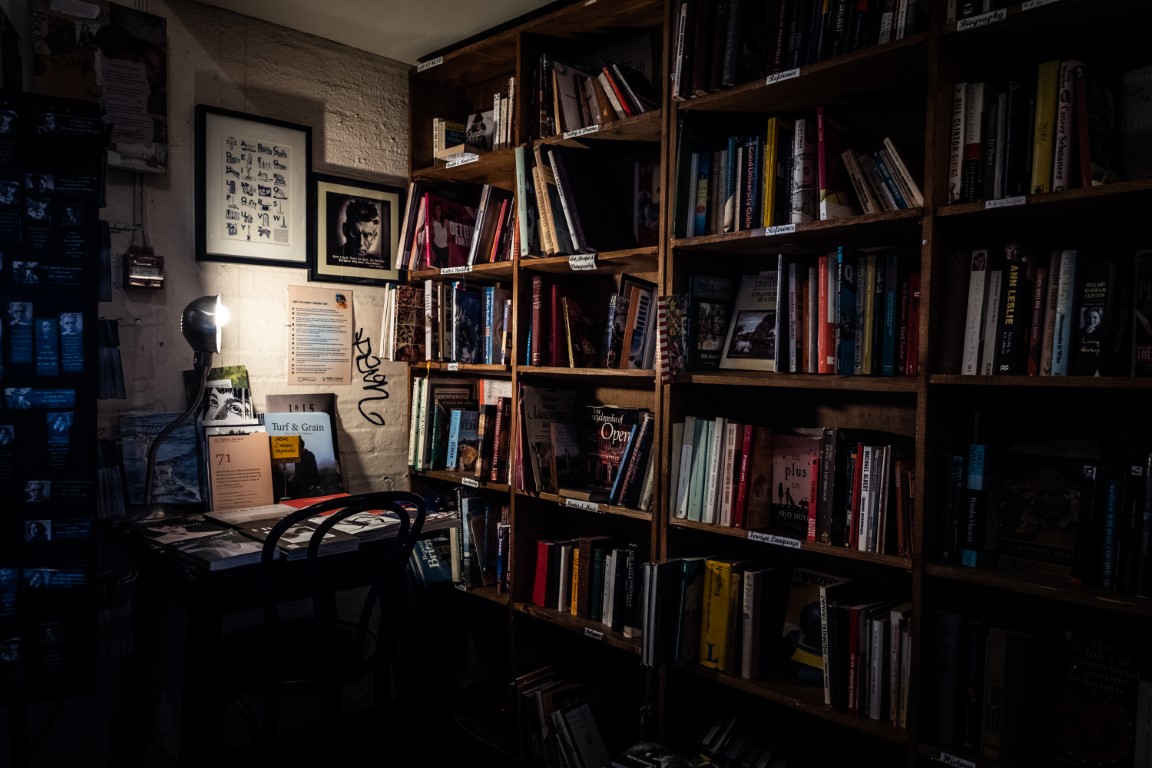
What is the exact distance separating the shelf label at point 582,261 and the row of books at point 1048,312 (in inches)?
39.8

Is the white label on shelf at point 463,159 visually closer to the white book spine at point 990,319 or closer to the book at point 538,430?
the book at point 538,430

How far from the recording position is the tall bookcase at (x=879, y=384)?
164 centimetres

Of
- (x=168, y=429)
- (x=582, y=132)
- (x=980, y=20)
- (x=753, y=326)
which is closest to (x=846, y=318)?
(x=753, y=326)

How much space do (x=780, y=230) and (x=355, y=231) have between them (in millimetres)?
1749

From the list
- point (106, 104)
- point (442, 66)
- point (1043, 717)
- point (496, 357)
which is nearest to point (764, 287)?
point (496, 357)

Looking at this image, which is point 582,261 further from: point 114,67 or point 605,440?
point 114,67

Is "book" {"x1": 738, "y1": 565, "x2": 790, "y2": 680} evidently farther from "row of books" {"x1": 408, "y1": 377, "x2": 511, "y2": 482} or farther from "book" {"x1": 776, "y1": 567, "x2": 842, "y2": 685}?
"row of books" {"x1": 408, "y1": 377, "x2": 511, "y2": 482}

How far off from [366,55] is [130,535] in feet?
6.39

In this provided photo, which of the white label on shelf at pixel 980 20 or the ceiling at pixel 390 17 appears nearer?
the white label on shelf at pixel 980 20

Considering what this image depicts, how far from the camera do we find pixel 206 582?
1950 millimetres

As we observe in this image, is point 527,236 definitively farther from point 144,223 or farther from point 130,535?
point 130,535

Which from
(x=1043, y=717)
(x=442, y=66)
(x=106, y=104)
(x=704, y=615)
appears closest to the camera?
(x=1043, y=717)

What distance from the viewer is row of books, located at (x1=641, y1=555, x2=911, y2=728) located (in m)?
1.86

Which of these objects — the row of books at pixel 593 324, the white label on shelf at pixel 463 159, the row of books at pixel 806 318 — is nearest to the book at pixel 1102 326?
the row of books at pixel 806 318
